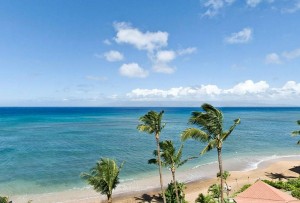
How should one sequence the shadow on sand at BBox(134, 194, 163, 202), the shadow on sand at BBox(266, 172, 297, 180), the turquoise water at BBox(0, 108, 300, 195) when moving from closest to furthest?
the shadow on sand at BBox(134, 194, 163, 202), the shadow on sand at BBox(266, 172, 297, 180), the turquoise water at BBox(0, 108, 300, 195)

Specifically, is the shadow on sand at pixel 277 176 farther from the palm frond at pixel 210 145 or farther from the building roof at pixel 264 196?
the palm frond at pixel 210 145

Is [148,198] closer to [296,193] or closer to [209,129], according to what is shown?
[296,193]

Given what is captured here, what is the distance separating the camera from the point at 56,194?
141ft

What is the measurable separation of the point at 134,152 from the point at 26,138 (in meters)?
44.0

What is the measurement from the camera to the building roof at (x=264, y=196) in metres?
25.2

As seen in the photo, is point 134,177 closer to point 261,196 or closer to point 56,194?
point 56,194

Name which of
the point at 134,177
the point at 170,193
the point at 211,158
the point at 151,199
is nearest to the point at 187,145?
the point at 211,158

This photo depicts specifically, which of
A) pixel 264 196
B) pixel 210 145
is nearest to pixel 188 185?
pixel 264 196

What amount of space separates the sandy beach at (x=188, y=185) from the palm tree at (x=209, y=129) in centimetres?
2099

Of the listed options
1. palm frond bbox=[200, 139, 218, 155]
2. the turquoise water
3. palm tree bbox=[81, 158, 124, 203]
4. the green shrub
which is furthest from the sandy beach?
palm frond bbox=[200, 139, 218, 155]

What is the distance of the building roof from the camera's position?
25.2 metres

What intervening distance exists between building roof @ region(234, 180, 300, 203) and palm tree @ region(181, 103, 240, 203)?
812cm

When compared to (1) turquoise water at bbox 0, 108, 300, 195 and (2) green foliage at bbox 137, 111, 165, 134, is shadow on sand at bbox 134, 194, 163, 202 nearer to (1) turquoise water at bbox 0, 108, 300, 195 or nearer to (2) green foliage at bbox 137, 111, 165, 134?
(1) turquoise water at bbox 0, 108, 300, 195

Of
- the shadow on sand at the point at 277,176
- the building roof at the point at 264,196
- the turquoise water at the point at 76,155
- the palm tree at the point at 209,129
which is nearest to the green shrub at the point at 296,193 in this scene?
the building roof at the point at 264,196
